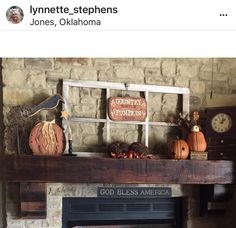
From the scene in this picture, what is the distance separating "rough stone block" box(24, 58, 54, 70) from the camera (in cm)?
235

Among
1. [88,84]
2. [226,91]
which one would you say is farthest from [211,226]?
[88,84]

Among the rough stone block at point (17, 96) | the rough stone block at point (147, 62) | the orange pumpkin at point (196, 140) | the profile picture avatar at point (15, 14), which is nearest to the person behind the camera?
the profile picture avatar at point (15, 14)

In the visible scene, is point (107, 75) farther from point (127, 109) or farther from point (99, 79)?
point (127, 109)

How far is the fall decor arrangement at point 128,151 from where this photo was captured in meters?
2.32

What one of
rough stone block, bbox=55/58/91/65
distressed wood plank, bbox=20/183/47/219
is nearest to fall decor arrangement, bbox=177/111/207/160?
rough stone block, bbox=55/58/91/65

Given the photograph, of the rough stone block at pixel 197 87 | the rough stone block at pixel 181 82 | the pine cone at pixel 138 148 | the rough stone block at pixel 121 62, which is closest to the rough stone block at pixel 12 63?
the rough stone block at pixel 121 62

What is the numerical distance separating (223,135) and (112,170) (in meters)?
0.70

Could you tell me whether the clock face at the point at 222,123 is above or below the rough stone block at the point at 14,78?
below

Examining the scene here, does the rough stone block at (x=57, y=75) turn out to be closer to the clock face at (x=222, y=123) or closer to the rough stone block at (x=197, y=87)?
the rough stone block at (x=197, y=87)

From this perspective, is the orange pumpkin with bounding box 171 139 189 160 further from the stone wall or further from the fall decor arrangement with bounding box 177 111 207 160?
the stone wall

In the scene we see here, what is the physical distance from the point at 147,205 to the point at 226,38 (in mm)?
1815

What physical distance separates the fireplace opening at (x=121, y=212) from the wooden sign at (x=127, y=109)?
48 cm

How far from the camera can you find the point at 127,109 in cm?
244

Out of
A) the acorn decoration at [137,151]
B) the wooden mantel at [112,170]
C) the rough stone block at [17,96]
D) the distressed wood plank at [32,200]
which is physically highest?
the rough stone block at [17,96]
